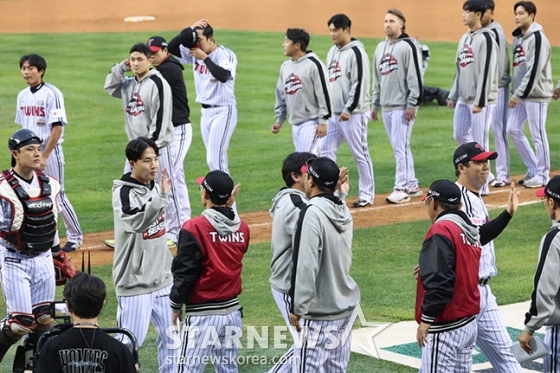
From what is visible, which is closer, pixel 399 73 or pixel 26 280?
pixel 26 280

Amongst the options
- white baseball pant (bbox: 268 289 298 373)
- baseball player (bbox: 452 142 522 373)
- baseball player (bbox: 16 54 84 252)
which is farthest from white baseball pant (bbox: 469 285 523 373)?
Result: baseball player (bbox: 16 54 84 252)

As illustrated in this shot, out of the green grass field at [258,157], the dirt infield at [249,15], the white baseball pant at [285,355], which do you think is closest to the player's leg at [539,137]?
the green grass field at [258,157]

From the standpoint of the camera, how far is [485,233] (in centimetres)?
636

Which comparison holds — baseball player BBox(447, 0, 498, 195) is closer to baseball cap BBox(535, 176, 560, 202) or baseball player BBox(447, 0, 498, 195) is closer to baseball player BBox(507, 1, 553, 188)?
baseball player BBox(507, 1, 553, 188)

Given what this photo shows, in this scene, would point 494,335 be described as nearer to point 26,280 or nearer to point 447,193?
point 447,193

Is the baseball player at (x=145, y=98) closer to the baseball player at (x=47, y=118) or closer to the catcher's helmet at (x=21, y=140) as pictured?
the baseball player at (x=47, y=118)

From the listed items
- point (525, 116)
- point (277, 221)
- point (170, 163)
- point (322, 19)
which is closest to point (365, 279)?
point (170, 163)

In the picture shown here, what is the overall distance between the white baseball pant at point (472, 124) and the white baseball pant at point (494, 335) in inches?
240

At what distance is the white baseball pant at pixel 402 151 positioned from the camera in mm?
12664

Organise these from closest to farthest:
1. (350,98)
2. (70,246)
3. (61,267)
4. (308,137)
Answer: (61,267)
(70,246)
(308,137)
(350,98)

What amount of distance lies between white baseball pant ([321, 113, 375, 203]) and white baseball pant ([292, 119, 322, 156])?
28.9 inches

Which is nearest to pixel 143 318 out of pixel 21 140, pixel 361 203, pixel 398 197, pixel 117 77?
pixel 21 140

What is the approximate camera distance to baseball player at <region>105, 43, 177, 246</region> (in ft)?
32.7

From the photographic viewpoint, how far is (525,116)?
43.3 ft
